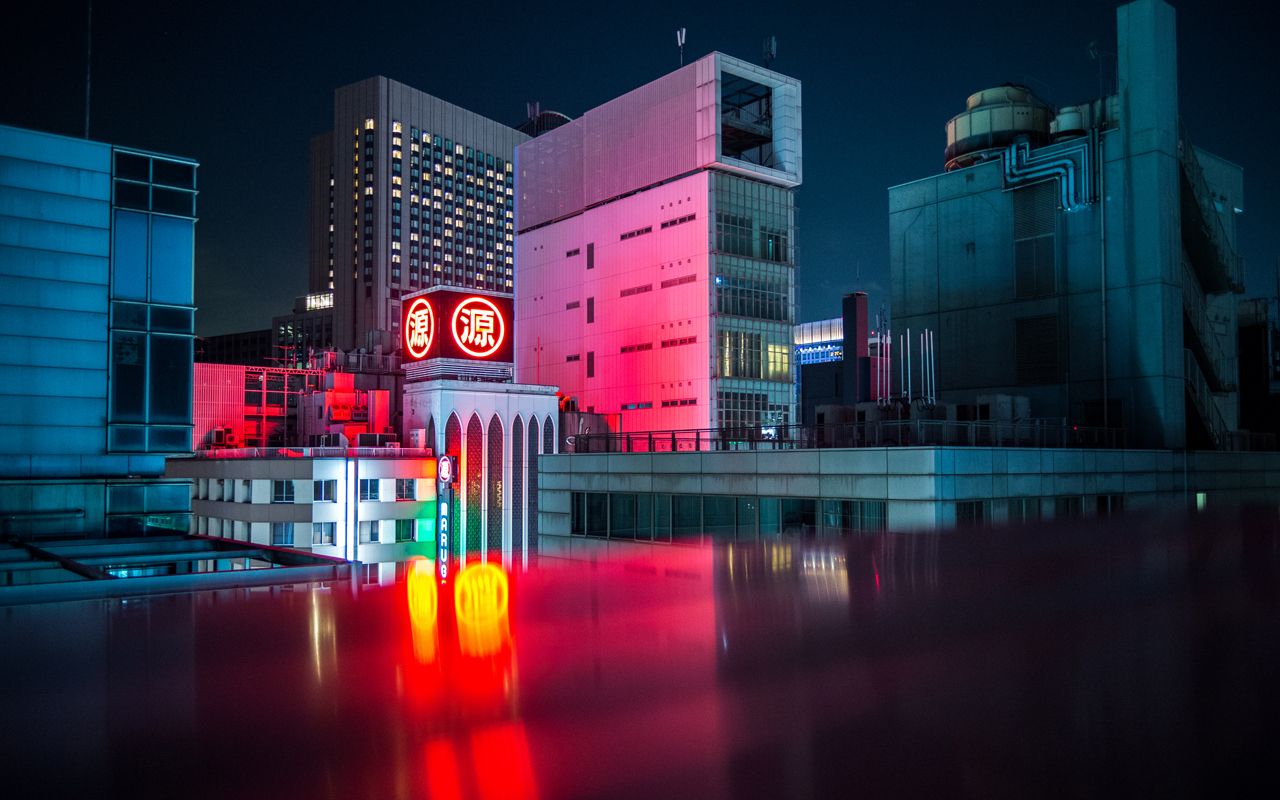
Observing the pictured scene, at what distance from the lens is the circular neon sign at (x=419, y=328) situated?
5266 centimetres

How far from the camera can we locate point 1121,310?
36.4 metres

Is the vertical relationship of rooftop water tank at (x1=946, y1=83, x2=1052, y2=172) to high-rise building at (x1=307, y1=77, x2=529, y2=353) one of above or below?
below

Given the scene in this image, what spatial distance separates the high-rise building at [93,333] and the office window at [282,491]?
24.0 m

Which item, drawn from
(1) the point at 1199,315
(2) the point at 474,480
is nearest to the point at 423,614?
(1) the point at 1199,315

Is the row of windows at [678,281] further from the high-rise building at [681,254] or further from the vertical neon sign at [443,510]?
the vertical neon sign at [443,510]

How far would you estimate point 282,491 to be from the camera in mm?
49594

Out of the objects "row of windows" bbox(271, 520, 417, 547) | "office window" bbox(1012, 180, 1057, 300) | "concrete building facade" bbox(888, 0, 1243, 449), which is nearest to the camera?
"concrete building facade" bbox(888, 0, 1243, 449)

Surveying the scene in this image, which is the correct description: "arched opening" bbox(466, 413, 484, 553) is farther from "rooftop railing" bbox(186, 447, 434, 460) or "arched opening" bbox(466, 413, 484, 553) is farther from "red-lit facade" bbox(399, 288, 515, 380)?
"red-lit facade" bbox(399, 288, 515, 380)

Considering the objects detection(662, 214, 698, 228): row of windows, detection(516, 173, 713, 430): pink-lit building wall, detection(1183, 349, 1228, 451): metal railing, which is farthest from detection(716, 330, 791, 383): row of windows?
detection(1183, 349, 1228, 451): metal railing

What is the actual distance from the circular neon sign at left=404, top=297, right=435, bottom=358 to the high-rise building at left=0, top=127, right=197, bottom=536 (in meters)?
26.0

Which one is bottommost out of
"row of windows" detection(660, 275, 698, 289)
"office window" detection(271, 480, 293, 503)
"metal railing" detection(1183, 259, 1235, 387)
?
"office window" detection(271, 480, 293, 503)

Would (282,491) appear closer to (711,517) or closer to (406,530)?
(406,530)

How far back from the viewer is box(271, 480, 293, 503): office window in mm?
49406

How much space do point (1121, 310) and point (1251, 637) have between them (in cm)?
2862
